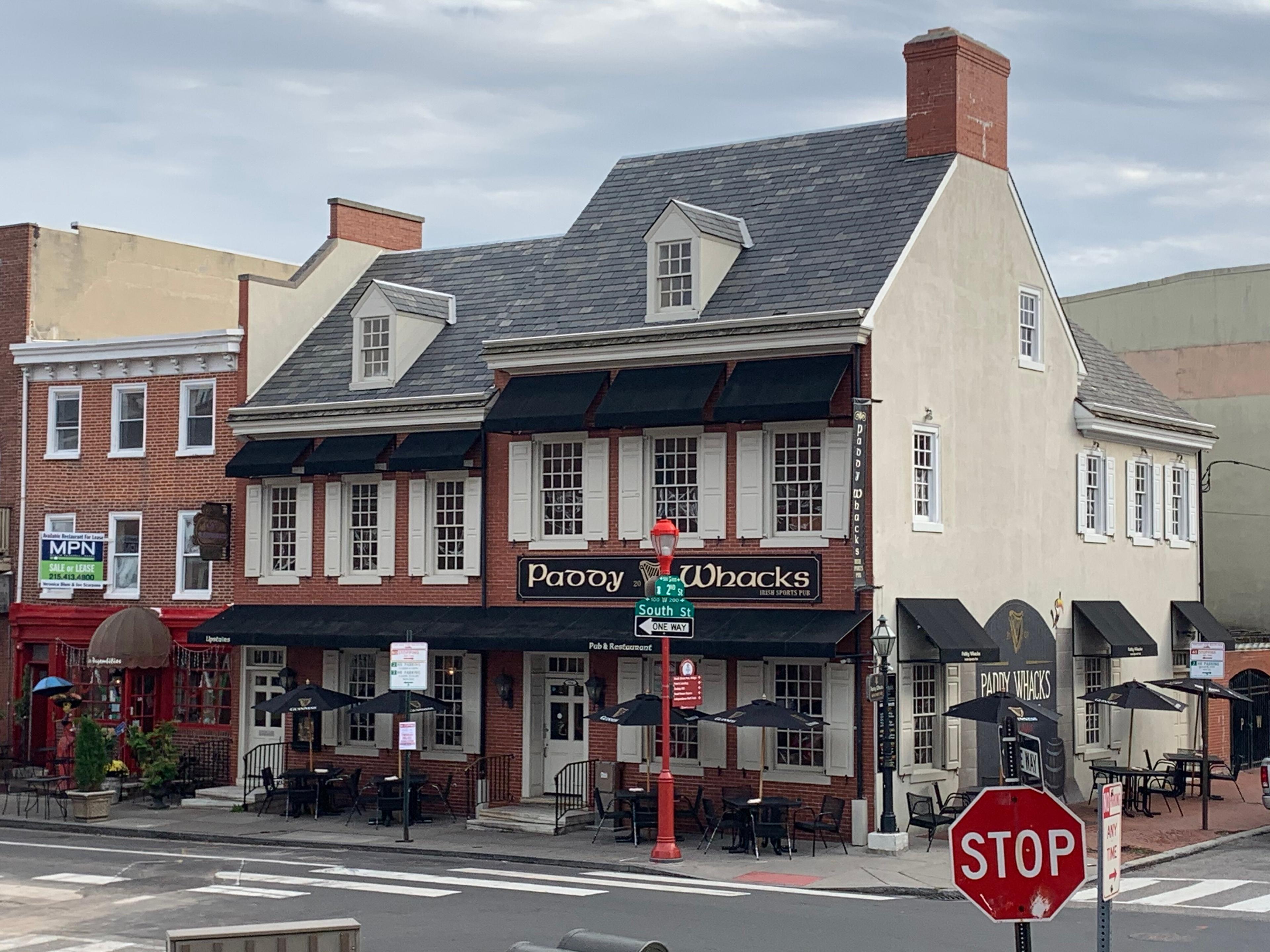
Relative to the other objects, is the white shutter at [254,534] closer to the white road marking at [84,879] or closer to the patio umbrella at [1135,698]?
the white road marking at [84,879]

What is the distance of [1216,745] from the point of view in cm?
3922

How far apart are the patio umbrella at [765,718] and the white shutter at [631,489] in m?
3.75

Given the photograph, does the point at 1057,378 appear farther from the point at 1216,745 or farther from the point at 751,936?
the point at 751,936

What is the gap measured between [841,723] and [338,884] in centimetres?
876

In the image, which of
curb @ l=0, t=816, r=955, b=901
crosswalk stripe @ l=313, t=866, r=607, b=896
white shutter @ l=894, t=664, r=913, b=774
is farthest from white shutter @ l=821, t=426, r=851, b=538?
crosswalk stripe @ l=313, t=866, r=607, b=896

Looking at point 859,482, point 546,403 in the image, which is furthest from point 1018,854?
point 546,403

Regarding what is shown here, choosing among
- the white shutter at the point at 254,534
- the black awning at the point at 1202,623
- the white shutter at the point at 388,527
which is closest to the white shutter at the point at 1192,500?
the black awning at the point at 1202,623

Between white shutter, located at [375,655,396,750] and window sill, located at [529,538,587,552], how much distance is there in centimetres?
384

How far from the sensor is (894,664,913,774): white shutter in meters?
28.2

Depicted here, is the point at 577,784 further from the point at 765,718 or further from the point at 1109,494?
the point at 1109,494

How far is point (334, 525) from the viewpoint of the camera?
3384 centimetres

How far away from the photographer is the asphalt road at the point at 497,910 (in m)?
19.0

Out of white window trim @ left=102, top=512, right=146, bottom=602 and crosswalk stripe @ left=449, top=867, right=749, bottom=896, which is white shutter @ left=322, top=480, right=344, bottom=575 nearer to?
white window trim @ left=102, top=512, right=146, bottom=602

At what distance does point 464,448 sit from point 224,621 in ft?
21.7
